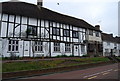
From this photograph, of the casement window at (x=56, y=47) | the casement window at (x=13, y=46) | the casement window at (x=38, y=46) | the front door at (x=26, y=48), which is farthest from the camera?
the casement window at (x=56, y=47)

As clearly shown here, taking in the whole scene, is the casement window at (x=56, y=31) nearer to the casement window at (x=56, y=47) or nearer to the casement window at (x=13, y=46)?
the casement window at (x=56, y=47)

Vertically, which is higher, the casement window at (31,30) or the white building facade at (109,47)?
the casement window at (31,30)

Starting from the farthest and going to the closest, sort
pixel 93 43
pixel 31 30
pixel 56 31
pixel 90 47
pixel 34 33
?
pixel 93 43 < pixel 90 47 < pixel 56 31 < pixel 34 33 < pixel 31 30

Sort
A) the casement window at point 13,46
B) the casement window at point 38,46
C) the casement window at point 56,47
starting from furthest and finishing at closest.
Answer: the casement window at point 56,47 < the casement window at point 38,46 < the casement window at point 13,46

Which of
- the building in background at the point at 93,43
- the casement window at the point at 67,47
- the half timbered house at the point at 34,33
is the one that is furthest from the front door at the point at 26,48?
the building in background at the point at 93,43

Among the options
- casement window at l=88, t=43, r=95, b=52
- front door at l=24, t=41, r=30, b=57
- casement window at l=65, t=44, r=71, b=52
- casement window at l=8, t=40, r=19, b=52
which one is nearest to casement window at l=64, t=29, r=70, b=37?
casement window at l=65, t=44, r=71, b=52

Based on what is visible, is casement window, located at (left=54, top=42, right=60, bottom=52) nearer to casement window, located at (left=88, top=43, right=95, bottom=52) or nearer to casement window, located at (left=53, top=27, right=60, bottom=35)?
casement window, located at (left=53, top=27, right=60, bottom=35)

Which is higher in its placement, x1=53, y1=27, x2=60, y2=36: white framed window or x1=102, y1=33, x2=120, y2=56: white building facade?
x1=53, y1=27, x2=60, y2=36: white framed window

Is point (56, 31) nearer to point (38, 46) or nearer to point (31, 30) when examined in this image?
point (38, 46)

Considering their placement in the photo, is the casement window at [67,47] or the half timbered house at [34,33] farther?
the casement window at [67,47]

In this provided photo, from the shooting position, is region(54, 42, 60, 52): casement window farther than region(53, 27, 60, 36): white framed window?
No

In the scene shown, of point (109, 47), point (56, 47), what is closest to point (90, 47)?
point (56, 47)

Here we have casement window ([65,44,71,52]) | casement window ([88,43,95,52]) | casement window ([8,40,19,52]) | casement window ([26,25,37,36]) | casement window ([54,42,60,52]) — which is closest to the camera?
casement window ([8,40,19,52])

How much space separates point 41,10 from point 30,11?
3.65 m
